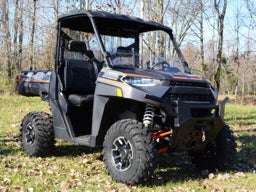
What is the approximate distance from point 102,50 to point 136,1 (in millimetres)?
11830

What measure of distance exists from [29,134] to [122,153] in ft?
7.76

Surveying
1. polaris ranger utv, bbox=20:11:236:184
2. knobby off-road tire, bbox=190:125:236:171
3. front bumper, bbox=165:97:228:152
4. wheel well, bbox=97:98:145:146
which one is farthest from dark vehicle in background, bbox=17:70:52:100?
knobby off-road tire, bbox=190:125:236:171

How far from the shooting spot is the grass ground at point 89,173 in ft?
15.5

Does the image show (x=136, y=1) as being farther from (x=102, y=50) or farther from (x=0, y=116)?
(x=102, y=50)

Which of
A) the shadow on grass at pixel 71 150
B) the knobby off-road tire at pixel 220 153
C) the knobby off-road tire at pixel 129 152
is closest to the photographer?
the knobby off-road tire at pixel 129 152

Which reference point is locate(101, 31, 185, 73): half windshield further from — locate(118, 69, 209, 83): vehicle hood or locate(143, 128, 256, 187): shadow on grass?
locate(143, 128, 256, 187): shadow on grass

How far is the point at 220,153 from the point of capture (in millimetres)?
5613

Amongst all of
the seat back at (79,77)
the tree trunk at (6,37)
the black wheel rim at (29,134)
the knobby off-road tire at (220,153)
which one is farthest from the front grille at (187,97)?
the tree trunk at (6,37)

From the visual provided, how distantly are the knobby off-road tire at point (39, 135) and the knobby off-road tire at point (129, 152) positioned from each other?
5.14ft

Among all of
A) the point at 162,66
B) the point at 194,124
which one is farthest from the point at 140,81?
the point at 162,66

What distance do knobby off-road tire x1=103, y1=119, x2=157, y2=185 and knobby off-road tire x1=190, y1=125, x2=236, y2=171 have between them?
1.48 meters

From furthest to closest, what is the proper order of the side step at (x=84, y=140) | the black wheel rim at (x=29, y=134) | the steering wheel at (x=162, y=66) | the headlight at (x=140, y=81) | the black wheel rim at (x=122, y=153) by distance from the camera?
the black wheel rim at (x=29, y=134), the steering wheel at (x=162, y=66), the side step at (x=84, y=140), the black wheel rim at (x=122, y=153), the headlight at (x=140, y=81)

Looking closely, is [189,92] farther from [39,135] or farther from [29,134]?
[29,134]

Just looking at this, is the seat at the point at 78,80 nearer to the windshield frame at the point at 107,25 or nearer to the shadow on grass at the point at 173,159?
the windshield frame at the point at 107,25
